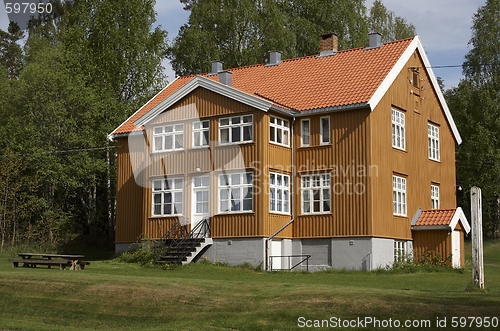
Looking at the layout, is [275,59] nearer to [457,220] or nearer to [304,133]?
[304,133]

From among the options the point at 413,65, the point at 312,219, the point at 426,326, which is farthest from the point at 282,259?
the point at 426,326

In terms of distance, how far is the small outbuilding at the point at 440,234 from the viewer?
3241cm

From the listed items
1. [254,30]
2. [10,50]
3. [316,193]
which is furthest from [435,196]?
[10,50]

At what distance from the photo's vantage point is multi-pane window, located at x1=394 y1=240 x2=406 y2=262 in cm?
3216

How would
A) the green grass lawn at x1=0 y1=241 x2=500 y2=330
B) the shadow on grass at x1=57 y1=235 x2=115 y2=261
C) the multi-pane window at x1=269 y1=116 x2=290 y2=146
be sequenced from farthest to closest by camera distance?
the shadow on grass at x1=57 y1=235 x2=115 y2=261
the multi-pane window at x1=269 y1=116 x2=290 y2=146
the green grass lawn at x1=0 y1=241 x2=500 y2=330

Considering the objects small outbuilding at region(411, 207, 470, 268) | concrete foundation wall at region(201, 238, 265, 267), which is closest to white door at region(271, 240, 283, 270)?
concrete foundation wall at region(201, 238, 265, 267)

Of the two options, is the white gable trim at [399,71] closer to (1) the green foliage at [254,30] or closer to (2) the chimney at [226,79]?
(2) the chimney at [226,79]

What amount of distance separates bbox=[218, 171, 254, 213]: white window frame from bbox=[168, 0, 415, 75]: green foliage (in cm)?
1888

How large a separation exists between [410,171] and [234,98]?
851cm

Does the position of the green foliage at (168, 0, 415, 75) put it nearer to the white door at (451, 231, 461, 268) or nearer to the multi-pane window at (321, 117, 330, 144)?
the multi-pane window at (321, 117, 330, 144)

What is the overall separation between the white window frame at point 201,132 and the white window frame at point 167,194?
1.83 meters

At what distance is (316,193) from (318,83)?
5.26 metres

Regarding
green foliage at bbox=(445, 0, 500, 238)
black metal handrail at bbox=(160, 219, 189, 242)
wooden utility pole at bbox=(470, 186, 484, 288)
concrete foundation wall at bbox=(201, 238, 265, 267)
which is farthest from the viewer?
green foliage at bbox=(445, 0, 500, 238)

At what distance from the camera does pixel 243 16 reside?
165 ft
